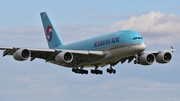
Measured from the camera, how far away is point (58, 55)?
75.9 meters

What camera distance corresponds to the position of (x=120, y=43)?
75250 millimetres

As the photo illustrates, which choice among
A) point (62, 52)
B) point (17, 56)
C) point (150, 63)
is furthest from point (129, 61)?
point (17, 56)

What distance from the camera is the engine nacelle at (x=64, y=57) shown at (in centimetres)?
7538

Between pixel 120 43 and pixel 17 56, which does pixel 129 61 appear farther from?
pixel 17 56

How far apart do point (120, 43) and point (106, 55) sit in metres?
2.45

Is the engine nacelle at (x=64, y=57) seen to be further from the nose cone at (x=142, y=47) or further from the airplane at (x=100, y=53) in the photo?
the nose cone at (x=142, y=47)

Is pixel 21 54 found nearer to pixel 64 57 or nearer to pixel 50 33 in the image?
pixel 64 57

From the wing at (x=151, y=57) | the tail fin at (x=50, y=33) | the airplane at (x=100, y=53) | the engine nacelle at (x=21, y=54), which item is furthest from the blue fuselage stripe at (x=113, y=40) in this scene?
the tail fin at (x=50, y=33)

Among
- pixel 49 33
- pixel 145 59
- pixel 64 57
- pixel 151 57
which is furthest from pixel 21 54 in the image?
pixel 49 33

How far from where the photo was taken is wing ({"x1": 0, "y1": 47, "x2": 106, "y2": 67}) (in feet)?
244

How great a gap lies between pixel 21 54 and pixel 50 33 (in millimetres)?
20517

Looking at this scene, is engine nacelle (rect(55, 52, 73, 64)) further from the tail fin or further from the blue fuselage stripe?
the tail fin

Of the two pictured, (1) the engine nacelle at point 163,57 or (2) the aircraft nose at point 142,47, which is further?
(1) the engine nacelle at point 163,57

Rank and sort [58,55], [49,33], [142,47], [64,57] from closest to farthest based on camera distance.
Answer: [142,47], [64,57], [58,55], [49,33]
